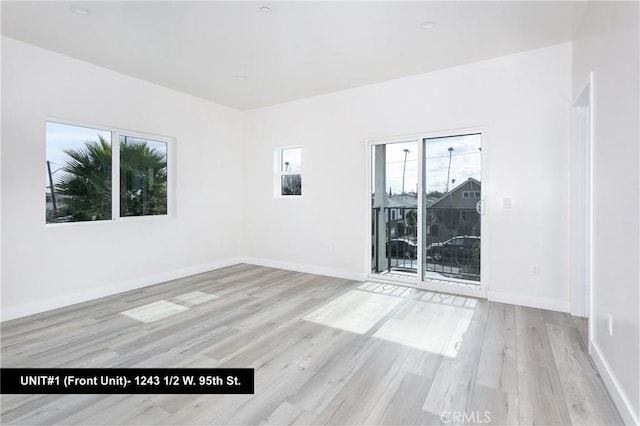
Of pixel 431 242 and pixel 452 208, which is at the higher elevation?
pixel 452 208

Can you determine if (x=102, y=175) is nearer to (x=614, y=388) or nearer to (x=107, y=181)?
(x=107, y=181)

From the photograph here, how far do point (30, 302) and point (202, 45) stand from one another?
10.5 feet

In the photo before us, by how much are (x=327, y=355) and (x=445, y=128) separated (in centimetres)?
302

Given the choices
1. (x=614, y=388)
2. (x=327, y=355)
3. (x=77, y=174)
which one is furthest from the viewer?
(x=77, y=174)

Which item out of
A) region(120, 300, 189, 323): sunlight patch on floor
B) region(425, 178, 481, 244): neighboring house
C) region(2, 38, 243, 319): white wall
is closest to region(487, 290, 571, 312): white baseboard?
region(425, 178, 481, 244): neighboring house

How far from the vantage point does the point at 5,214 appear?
309 cm

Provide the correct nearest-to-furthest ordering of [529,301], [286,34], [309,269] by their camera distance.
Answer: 1. [286,34]
2. [529,301]
3. [309,269]

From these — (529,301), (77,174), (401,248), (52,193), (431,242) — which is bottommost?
(529,301)

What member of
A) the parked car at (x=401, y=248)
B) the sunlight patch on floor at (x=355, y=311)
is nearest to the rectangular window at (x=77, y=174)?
the sunlight patch on floor at (x=355, y=311)

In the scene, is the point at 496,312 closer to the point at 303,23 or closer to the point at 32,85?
the point at 303,23

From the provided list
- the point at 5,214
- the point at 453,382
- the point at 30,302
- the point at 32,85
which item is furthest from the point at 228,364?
the point at 32,85

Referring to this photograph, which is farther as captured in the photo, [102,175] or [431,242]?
[431,242]

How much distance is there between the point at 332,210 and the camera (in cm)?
484

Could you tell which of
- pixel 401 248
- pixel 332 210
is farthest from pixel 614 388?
pixel 332 210
